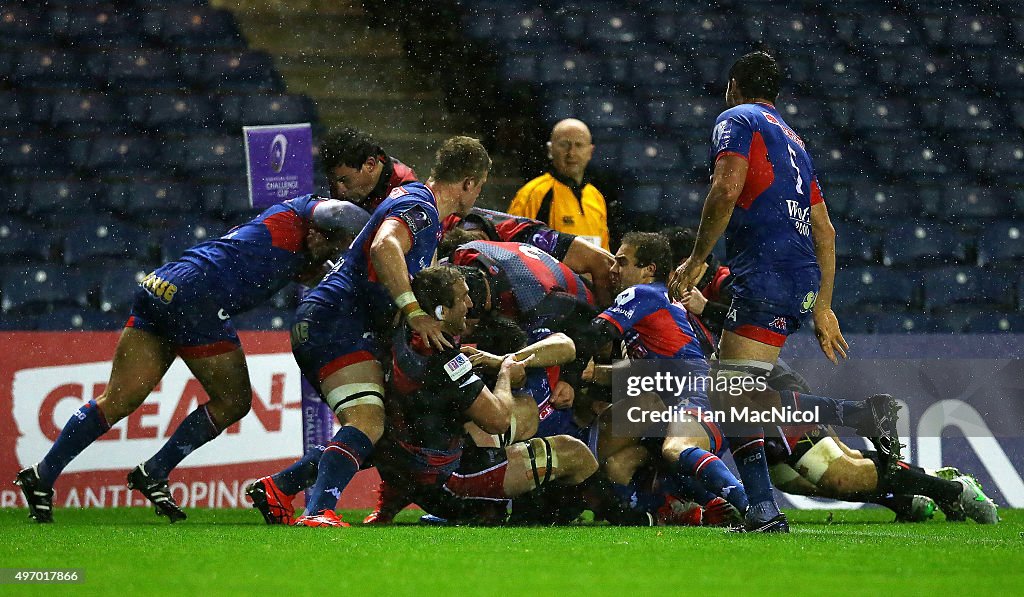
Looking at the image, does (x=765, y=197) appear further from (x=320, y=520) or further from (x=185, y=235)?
(x=185, y=235)

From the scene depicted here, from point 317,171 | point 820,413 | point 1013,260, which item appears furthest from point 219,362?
point 1013,260

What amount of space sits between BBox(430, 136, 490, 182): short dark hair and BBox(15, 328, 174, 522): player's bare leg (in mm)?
1456

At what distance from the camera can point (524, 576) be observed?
3.16 m

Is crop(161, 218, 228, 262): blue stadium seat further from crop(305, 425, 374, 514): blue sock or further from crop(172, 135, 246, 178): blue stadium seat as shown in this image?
crop(305, 425, 374, 514): blue sock

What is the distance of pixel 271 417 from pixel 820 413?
3.13 metres

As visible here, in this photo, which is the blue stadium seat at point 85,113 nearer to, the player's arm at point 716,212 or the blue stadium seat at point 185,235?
the blue stadium seat at point 185,235

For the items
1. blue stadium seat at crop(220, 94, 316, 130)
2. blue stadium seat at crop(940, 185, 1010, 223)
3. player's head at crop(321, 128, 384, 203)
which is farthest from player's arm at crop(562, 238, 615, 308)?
blue stadium seat at crop(940, 185, 1010, 223)

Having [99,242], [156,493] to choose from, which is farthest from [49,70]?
[156,493]

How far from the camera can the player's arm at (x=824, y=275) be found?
4879 millimetres

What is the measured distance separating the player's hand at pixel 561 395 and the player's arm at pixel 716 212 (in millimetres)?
Result: 994

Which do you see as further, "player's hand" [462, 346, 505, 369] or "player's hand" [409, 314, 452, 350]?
"player's hand" [462, 346, 505, 369]

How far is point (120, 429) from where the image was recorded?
6.86 m

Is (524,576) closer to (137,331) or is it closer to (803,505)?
(137,331)

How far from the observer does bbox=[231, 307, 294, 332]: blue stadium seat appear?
8.17 metres
